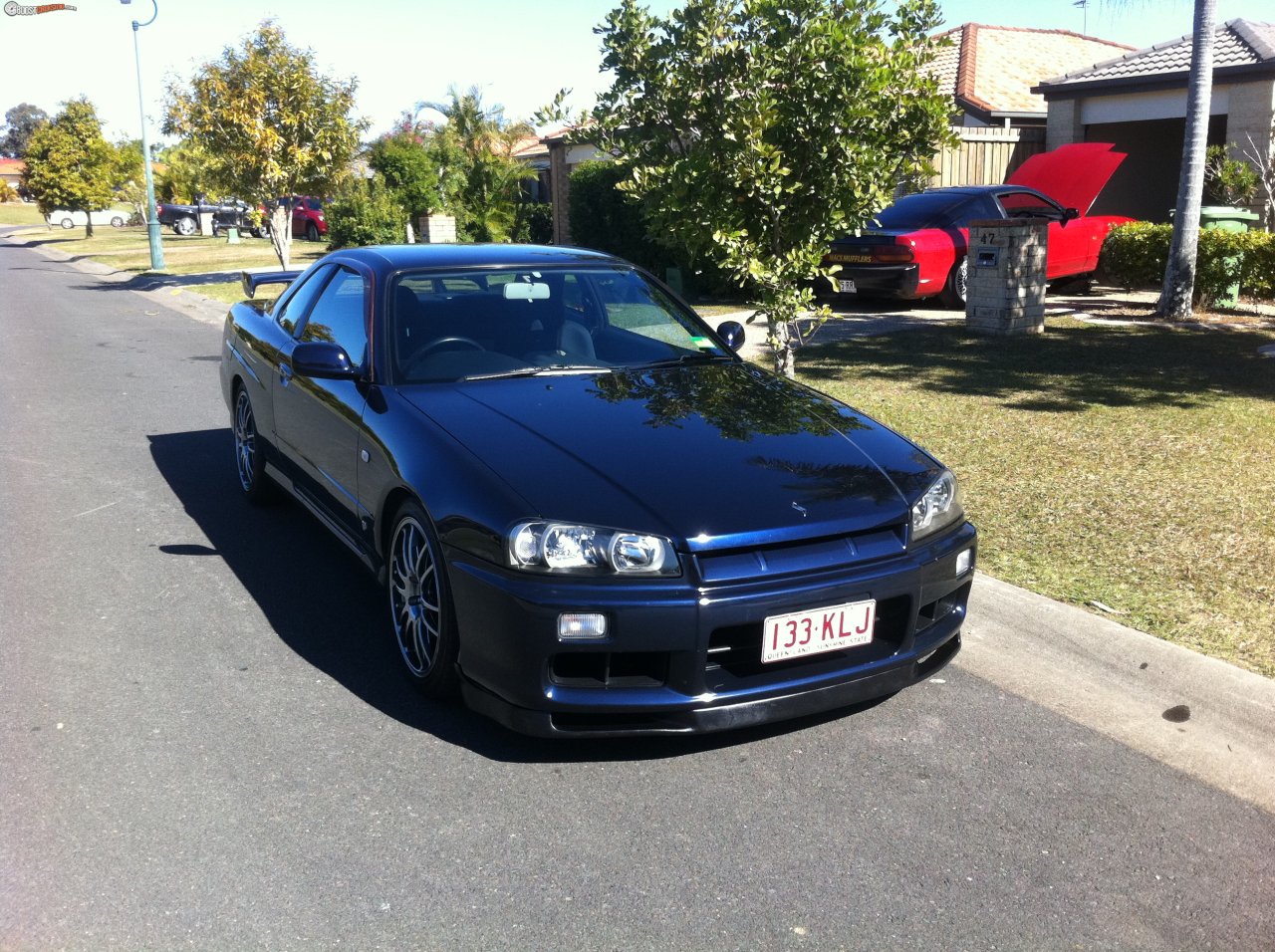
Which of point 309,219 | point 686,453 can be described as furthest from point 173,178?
point 686,453

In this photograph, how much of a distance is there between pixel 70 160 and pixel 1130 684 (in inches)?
1920

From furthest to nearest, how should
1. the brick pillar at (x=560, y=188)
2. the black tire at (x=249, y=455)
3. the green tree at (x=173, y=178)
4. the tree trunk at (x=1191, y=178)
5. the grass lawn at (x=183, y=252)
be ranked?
the green tree at (x=173, y=178)
the grass lawn at (x=183, y=252)
the brick pillar at (x=560, y=188)
the tree trunk at (x=1191, y=178)
the black tire at (x=249, y=455)

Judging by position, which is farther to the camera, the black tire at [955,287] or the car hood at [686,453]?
the black tire at [955,287]

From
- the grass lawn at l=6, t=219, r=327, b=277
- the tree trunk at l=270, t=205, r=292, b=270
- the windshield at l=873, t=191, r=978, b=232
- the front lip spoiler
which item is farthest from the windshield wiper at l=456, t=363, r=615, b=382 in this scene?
the grass lawn at l=6, t=219, r=327, b=277

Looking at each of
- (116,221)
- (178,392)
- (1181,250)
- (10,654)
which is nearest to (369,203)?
(178,392)

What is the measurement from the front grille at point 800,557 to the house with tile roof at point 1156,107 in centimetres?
1363

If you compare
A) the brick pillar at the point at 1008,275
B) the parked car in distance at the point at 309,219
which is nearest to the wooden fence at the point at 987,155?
the brick pillar at the point at 1008,275

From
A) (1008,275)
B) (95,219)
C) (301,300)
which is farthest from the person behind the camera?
(95,219)

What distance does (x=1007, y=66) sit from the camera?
2600 cm

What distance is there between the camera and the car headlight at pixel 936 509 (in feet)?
12.3

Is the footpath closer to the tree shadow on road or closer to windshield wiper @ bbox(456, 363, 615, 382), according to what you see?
the tree shadow on road

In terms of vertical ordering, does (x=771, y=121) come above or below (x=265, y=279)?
above

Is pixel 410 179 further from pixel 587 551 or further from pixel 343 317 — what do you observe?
pixel 587 551

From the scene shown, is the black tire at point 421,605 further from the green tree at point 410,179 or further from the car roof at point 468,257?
the green tree at point 410,179
